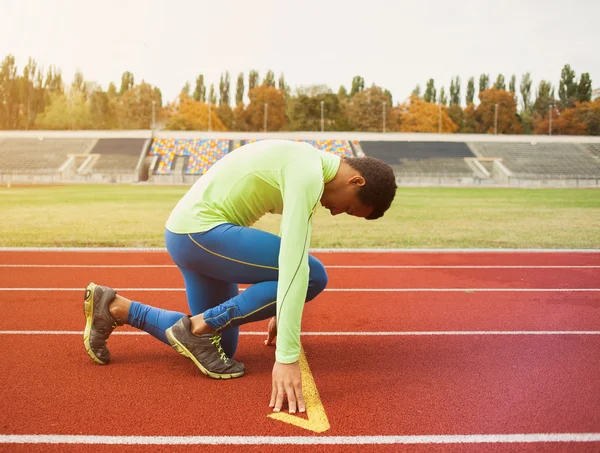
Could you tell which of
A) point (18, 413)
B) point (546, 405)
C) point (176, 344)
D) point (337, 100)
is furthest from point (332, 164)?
point (337, 100)

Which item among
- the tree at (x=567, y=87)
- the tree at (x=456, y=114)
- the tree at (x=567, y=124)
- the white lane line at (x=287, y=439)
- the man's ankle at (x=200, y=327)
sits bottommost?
the white lane line at (x=287, y=439)

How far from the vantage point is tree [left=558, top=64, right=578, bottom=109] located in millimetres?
73562

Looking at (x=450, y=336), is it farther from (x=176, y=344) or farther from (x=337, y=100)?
(x=337, y=100)

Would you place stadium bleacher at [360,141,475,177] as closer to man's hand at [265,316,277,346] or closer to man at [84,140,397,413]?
man's hand at [265,316,277,346]

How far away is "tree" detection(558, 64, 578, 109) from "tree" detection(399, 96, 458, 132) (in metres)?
13.0

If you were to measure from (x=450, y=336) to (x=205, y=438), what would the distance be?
242cm

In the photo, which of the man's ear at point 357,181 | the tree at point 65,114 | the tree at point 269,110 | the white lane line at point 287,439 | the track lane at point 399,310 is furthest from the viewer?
the tree at point 269,110

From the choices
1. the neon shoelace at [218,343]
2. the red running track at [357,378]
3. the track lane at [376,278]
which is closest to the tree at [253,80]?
the track lane at [376,278]

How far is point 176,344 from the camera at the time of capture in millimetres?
3432

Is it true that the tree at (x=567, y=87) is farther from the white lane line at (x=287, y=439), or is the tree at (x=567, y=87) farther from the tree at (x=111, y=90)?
the white lane line at (x=287, y=439)

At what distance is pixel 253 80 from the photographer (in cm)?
8662

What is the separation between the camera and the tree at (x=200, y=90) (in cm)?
8694

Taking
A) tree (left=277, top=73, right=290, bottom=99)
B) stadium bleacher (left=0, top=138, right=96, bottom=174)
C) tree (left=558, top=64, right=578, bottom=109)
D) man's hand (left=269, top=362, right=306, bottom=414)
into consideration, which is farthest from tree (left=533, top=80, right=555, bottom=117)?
man's hand (left=269, top=362, right=306, bottom=414)

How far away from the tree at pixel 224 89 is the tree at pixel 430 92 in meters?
27.8
